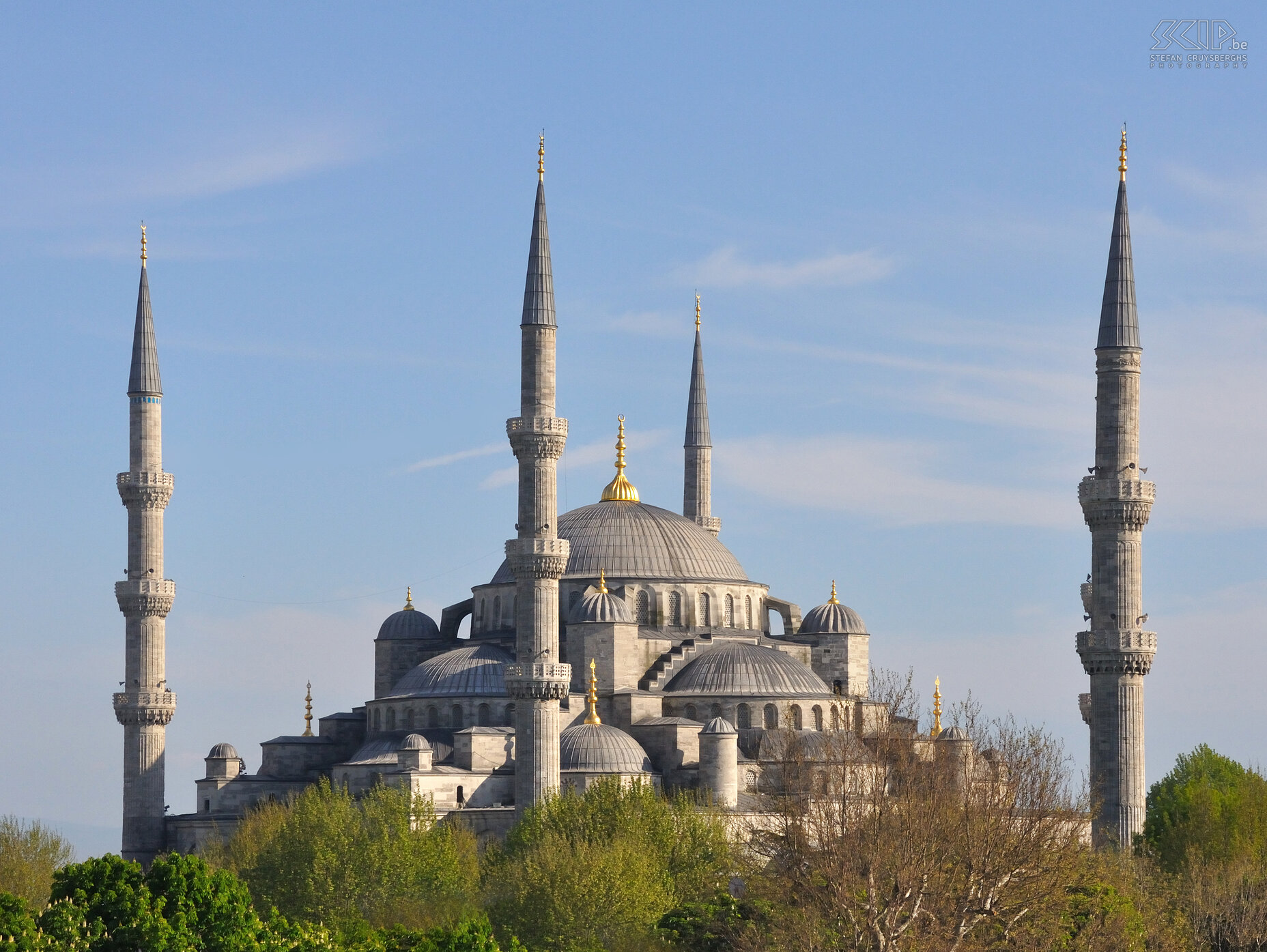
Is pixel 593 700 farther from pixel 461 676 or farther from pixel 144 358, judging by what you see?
pixel 144 358

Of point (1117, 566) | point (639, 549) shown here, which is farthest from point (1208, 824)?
point (639, 549)

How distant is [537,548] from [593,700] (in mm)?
5763

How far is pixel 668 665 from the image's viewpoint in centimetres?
6209

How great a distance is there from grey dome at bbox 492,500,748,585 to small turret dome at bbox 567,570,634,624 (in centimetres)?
298

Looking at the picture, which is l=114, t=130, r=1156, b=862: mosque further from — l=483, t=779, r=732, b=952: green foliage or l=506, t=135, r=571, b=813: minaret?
l=483, t=779, r=732, b=952: green foliage

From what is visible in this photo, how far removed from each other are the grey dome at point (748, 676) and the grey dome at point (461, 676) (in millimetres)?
4217

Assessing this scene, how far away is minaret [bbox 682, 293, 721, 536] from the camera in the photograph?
7044 cm

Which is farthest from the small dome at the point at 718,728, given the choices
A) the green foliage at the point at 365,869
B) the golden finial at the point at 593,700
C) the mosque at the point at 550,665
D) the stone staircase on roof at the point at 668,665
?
the green foliage at the point at 365,869

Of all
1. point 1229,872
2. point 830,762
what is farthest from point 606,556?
point 830,762

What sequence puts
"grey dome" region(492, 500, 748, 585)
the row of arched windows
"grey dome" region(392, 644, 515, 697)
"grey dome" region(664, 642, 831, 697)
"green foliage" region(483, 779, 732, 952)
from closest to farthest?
"green foliage" region(483, 779, 732, 952) < the row of arched windows < "grey dome" region(392, 644, 515, 697) < "grey dome" region(664, 642, 831, 697) < "grey dome" region(492, 500, 748, 585)

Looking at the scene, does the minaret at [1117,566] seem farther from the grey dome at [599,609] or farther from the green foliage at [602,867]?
the grey dome at [599,609]

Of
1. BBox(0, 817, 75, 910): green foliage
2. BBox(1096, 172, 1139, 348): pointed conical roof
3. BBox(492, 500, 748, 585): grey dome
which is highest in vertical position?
BBox(1096, 172, 1139, 348): pointed conical roof

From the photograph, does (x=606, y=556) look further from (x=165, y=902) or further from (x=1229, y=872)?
(x=165, y=902)

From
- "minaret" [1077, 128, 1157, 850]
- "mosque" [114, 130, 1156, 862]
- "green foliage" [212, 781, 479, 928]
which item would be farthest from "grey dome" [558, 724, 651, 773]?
"minaret" [1077, 128, 1157, 850]
